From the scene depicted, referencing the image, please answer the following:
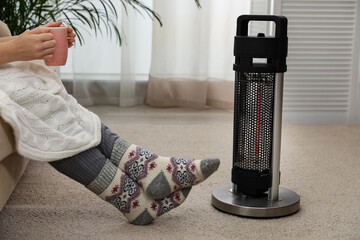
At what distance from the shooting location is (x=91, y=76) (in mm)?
3281

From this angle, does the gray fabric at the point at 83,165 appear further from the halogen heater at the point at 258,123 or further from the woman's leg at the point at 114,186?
the halogen heater at the point at 258,123

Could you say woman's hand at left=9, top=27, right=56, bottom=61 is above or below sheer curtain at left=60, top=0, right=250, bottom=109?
above

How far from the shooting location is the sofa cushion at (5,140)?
4.72 feet

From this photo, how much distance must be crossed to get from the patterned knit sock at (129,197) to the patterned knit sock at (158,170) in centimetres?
2

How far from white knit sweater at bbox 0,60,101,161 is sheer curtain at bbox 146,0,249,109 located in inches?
65.1

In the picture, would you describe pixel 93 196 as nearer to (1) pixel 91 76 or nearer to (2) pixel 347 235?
(2) pixel 347 235

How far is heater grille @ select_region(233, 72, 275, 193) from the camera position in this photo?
1.76 meters

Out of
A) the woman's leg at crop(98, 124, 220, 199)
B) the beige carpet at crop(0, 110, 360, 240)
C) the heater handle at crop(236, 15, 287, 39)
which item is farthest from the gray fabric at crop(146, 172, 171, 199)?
the heater handle at crop(236, 15, 287, 39)

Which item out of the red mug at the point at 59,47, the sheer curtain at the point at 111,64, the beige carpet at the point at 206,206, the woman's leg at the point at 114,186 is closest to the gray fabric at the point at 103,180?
the woman's leg at the point at 114,186

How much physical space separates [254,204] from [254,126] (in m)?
0.21

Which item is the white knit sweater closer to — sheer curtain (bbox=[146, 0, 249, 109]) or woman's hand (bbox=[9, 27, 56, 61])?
woman's hand (bbox=[9, 27, 56, 61])

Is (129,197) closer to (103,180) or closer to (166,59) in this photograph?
(103,180)

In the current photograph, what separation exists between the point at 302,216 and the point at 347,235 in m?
0.17

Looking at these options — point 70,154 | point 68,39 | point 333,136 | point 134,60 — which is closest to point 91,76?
point 134,60
